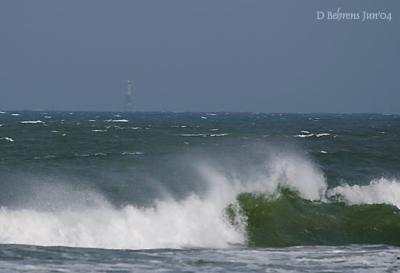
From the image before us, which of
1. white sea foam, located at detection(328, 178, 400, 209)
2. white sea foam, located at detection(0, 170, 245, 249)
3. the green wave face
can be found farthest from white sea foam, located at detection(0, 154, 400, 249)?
white sea foam, located at detection(328, 178, 400, 209)

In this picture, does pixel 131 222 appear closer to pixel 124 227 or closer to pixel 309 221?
pixel 124 227

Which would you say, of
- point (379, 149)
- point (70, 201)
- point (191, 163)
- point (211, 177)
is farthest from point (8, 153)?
point (379, 149)

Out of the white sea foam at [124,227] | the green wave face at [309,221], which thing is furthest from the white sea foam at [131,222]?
the green wave face at [309,221]

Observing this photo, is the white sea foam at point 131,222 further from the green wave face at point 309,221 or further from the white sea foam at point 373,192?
the white sea foam at point 373,192

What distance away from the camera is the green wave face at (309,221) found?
2033 centimetres

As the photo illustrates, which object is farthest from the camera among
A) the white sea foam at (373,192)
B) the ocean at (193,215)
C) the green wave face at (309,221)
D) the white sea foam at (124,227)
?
the white sea foam at (373,192)

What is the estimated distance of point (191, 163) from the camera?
3859 cm

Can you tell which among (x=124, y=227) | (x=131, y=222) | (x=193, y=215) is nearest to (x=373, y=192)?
(x=193, y=215)

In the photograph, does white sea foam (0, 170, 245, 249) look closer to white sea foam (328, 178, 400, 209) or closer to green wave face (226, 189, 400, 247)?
green wave face (226, 189, 400, 247)

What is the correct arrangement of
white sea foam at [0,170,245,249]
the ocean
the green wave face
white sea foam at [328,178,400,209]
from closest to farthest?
the ocean → white sea foam at [0,170,245,249] → the green wave face → white sea foam at [328,178,400,209]

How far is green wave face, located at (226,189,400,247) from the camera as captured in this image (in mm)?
20328

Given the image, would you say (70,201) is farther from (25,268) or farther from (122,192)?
(25,268)

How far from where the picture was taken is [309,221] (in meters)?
22.4

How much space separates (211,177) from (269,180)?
7.15 feet
